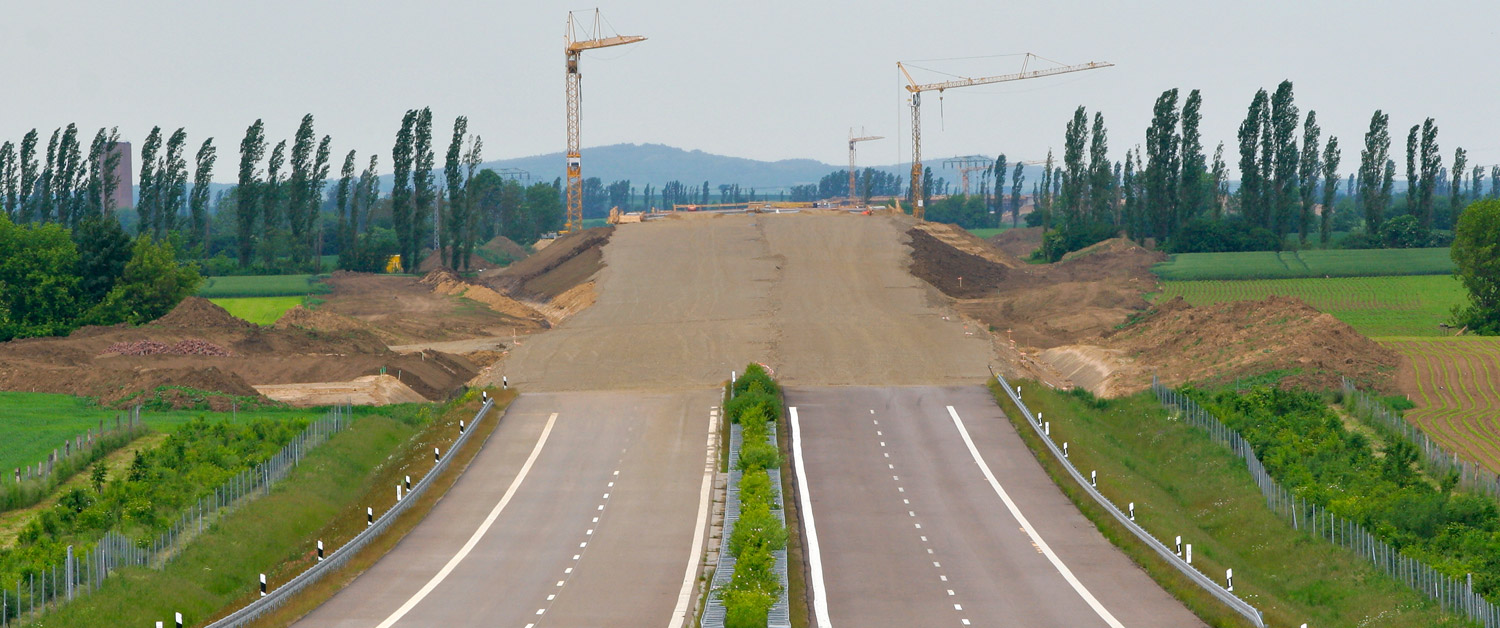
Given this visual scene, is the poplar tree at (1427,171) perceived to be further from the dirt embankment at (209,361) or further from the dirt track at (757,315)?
the dirt embankment at (209,361)

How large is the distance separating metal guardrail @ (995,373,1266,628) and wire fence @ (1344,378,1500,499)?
11.6 m

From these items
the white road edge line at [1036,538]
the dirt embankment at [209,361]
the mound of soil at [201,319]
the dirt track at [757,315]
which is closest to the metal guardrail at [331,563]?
the white road edge line at [1036,538]

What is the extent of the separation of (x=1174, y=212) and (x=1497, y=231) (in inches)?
2351

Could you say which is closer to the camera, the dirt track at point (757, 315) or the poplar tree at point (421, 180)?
the dirt track at point (757, 315)

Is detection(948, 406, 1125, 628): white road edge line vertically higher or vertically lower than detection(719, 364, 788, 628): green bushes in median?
lower

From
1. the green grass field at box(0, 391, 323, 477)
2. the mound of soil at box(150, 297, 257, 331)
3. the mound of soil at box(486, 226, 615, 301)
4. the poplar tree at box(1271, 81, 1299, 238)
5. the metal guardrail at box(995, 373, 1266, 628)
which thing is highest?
the poplar tree at box(1271, 81, 1299, 238)

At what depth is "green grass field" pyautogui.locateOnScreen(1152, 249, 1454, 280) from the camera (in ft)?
412

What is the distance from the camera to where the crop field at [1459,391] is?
A: 181ft

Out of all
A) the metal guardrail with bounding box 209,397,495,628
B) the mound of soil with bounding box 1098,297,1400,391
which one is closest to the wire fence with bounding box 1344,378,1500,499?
the mound of soil with bounding box 1098,297,1400,391

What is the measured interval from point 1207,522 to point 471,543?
23.8 meters

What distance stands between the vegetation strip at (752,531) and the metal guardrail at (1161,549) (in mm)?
9950

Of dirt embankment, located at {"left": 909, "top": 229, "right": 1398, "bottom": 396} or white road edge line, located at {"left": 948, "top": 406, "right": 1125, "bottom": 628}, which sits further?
dirt embankment, located at {"left": 909, "top": 229, "right": 1398, "bottom": 396}

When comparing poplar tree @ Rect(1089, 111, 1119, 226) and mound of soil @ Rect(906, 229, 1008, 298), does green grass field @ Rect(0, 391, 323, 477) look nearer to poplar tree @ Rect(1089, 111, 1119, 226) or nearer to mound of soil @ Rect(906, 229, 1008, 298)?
mound of soil @ Rect(906, 229, 1008, 298)

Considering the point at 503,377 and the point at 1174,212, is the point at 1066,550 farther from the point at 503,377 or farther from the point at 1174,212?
the point at 1174,212
